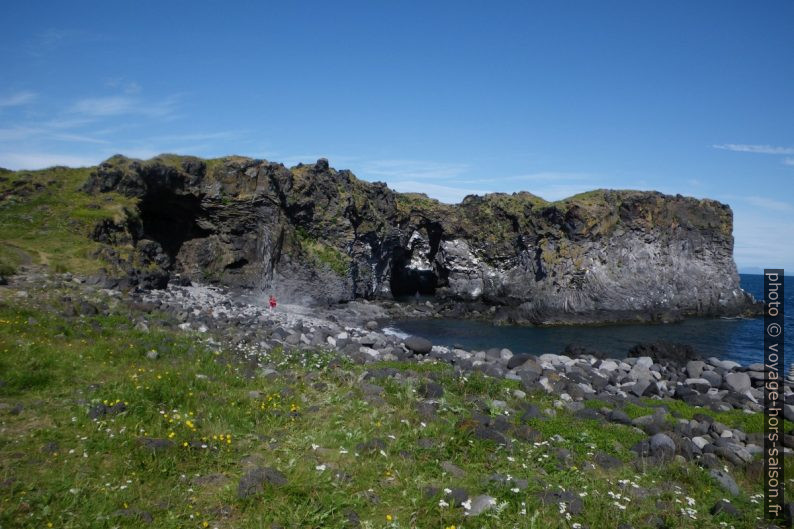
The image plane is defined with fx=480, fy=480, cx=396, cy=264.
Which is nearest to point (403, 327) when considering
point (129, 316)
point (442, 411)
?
point (129, 316)

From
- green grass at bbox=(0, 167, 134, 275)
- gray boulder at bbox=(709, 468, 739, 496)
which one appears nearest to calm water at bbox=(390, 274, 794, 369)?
green grass at bbox=(0, 167, 134, 275)

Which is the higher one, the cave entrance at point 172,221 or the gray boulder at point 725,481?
the cave entrance at point 172,221

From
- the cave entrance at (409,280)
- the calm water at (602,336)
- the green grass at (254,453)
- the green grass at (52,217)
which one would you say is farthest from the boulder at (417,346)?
the cave entrance at (409,280)

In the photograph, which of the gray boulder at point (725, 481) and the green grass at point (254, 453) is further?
the gray boulder at point (725, 481)

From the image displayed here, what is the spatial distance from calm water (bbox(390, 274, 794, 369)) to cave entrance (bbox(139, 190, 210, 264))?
21.9m

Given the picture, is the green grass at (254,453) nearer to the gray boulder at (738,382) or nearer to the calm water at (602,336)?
the gray boulder at (738,382)

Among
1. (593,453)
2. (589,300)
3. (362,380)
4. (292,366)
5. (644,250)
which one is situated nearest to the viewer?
(593,453)

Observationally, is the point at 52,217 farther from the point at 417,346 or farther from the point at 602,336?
the point at 602,336

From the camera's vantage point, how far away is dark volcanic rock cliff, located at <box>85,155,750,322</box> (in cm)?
4572

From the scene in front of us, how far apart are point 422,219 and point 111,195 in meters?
40.9

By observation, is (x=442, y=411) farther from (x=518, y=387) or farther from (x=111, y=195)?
(x=111, y=195)

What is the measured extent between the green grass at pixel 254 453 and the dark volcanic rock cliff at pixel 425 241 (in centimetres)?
2724

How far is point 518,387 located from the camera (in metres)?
15.4

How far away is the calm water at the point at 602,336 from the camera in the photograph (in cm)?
3912
